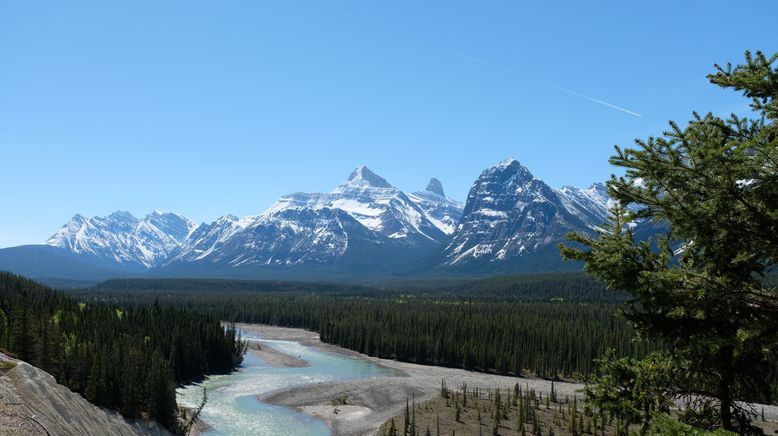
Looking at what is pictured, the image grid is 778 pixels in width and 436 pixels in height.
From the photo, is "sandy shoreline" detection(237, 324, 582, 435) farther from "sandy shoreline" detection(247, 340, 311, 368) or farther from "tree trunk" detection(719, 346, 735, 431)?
"tree trunk" detection(719, 346, 735, 431)

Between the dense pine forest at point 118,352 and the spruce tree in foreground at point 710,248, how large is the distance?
197 ft

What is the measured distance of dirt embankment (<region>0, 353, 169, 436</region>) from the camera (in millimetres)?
29297

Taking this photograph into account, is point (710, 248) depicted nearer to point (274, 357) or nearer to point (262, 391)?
point (262, 391)

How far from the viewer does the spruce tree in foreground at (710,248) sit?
43.1ft

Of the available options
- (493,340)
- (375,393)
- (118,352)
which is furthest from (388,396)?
(493,340)

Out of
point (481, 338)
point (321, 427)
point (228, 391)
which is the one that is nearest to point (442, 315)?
point (481, 338)

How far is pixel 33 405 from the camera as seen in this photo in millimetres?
36906

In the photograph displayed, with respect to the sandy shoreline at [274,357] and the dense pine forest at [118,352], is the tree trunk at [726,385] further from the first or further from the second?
the sandy shoreline at [274,357]

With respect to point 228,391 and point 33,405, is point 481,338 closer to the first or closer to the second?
point 228,391

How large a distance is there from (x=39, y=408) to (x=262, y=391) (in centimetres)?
6811

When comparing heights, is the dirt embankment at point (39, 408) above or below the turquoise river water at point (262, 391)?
above

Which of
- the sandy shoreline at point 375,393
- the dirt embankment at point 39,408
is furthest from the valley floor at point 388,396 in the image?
the dirt embankment at point 39,408

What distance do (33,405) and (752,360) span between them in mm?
39036

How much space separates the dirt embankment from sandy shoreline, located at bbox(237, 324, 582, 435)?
36561mm
